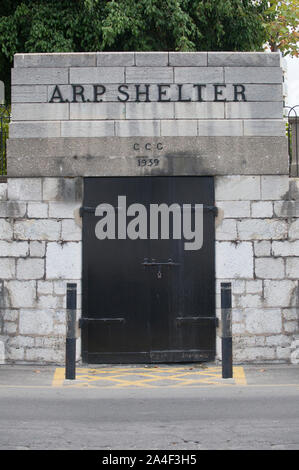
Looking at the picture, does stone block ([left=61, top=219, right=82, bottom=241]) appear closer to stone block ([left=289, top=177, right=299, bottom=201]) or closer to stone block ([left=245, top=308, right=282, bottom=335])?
stone block ([left=245, top=308, right=282, bottom=335])

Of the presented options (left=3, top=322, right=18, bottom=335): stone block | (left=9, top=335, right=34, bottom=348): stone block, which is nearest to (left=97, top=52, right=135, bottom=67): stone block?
(left=3, top=322, right=18, bottom=335): stone block

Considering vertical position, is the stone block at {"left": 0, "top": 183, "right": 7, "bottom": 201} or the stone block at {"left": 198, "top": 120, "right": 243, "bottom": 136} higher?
the stone block at {"left": 198, "top": 120, "right": 243, "bottom": 136}

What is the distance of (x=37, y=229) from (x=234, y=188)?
8.86 ft

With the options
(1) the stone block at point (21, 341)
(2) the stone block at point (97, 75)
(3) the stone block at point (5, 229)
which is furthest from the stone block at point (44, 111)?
(1) the stone block at point (21, 341)

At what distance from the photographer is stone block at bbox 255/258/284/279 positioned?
31.8 ft

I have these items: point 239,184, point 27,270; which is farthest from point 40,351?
point 239,184

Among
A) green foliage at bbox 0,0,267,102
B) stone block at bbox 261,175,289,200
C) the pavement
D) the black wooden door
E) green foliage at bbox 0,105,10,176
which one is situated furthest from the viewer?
green foliage at bbox 0,0,267,102

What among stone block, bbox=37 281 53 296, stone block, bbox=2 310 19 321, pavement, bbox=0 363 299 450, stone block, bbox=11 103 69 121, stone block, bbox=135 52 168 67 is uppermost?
stone block, bbox=135 52 168 67

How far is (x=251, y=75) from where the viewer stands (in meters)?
9.78

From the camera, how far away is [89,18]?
52.9 feet

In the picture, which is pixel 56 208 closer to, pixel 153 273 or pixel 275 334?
pixel 153 273

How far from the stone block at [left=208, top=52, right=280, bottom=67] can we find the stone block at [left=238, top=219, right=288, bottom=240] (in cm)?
212

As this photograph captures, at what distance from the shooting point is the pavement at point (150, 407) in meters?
5.66
